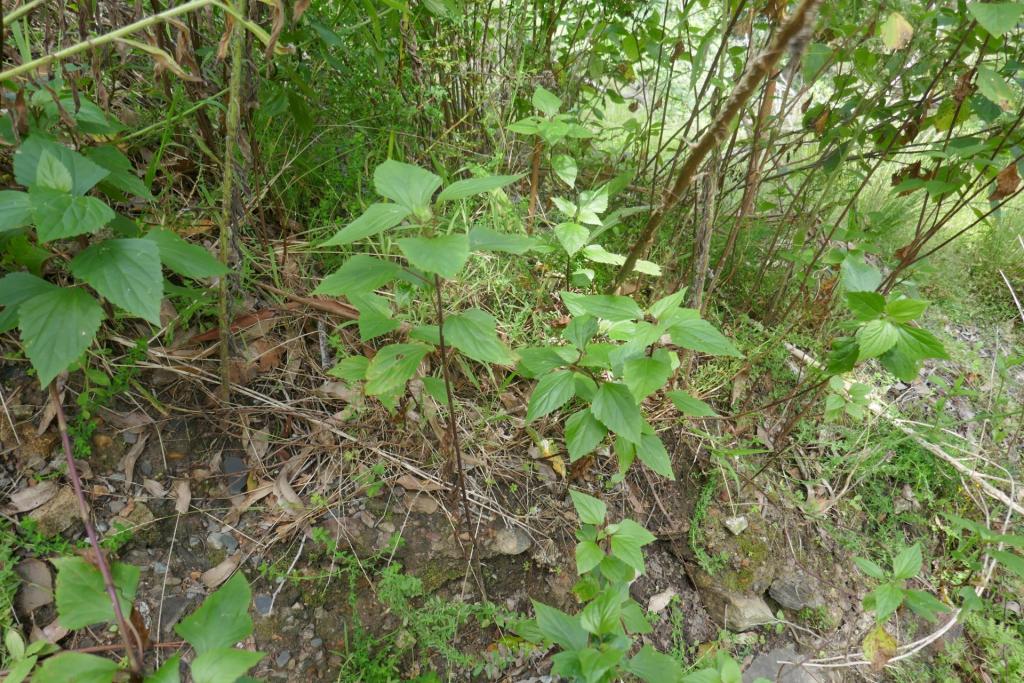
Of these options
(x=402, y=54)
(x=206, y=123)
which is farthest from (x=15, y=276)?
(x=402, y=54)

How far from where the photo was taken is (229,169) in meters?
1.18

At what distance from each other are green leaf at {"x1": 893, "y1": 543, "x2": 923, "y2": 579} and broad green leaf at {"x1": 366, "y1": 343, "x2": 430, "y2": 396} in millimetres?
1338

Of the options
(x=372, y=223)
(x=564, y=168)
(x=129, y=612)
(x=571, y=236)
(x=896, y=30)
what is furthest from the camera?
(x=564, y=168)

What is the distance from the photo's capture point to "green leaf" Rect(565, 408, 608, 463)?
1363 millimetres

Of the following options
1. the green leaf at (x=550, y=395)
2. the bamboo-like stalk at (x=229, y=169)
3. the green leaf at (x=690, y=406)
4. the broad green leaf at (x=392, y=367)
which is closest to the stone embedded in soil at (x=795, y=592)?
the green leaf at (x=690, y=406)

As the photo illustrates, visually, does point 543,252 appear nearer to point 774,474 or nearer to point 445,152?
point 445,152

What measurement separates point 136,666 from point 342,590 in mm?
642

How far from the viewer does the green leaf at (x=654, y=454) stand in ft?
4.63

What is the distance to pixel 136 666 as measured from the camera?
0.86 metres

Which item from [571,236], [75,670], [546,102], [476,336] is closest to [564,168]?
[546,102]

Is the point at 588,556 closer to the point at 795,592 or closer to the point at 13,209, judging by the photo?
the point at 795,592

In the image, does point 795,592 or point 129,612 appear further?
point 795,592

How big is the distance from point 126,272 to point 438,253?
21.6 inches

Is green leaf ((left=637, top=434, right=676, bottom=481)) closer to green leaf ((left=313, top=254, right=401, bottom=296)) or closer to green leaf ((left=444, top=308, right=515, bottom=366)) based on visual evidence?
green leaf ((left=444, top=308, right=515, bottom=366))
